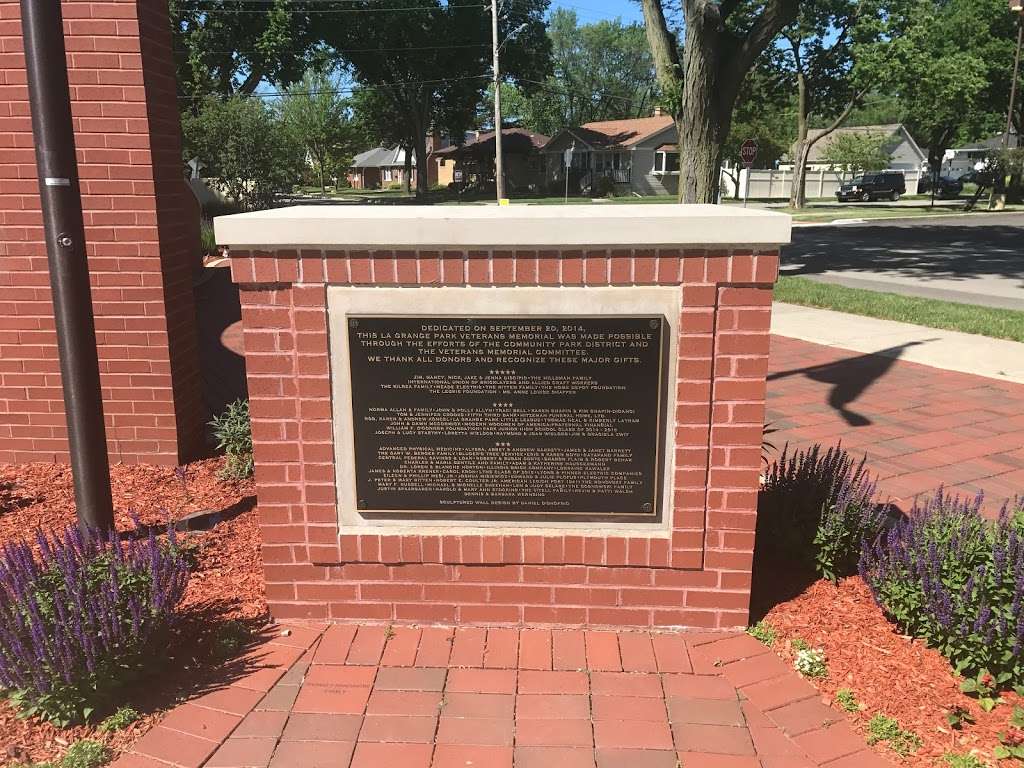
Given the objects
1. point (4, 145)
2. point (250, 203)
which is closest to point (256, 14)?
point (250, 203)

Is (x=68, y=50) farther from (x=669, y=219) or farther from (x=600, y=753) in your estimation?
(x=600, y=753)

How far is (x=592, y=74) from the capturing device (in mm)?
93812

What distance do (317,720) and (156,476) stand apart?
2.61 m

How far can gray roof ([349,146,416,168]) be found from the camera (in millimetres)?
92500

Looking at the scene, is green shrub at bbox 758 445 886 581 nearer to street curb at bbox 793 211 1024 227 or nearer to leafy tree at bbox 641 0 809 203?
leafy tree at bbox 641 0 809 203

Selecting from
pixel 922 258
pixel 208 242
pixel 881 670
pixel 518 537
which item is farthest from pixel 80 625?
pixel 922 258

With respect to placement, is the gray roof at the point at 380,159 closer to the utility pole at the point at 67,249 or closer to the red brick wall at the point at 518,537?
the utility pole at the point at 67,249

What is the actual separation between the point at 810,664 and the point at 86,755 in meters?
2.50

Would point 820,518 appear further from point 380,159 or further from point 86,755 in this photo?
point 380,159

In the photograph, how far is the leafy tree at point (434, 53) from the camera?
47406 millimetres

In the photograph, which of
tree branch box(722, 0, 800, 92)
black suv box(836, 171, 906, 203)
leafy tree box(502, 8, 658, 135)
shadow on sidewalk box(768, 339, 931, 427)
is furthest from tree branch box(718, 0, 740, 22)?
leafy tree box(502, 8, 658, 135)

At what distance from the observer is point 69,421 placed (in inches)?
140

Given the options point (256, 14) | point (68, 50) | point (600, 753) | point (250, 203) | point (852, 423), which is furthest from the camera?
point (256, 14)

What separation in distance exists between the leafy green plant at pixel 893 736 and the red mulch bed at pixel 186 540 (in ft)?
7.51
